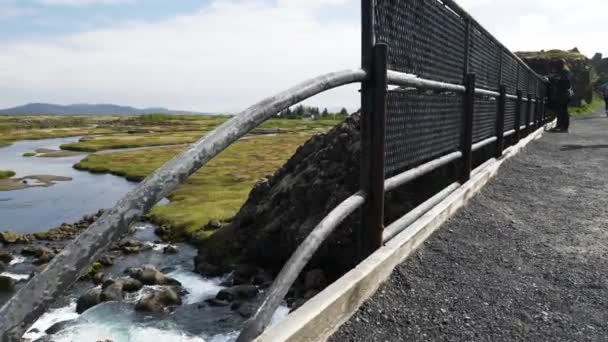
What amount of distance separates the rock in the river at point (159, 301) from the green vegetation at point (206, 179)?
6.83m

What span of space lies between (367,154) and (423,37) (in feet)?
6.49

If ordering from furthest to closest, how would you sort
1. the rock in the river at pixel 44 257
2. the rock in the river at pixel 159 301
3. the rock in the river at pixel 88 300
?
the rock in the river at pixel 44 257 < the rock in the river at pixel 88 300 < the rock in the river at pixel 159 301

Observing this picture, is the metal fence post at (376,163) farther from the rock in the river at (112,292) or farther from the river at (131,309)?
the rock in the river at (112,292)

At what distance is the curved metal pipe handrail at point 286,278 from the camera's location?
2391 millimetres

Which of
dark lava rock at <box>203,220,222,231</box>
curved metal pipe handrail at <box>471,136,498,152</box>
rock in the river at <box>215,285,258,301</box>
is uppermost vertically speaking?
curved metal pipe handrail at <box>471,136,498,152</box>

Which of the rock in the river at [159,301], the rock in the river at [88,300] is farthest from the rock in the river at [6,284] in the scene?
the rock in the river at [159,301]

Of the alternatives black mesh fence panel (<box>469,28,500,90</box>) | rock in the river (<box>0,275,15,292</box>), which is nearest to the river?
rock in the river (<box>0,275,15,292</box>)

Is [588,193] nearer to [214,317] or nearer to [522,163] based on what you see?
[522,163]

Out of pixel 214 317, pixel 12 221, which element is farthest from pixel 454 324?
pixel 12 221

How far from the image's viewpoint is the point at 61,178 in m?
55.7

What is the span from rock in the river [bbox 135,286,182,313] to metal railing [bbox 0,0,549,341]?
13675 millimetres

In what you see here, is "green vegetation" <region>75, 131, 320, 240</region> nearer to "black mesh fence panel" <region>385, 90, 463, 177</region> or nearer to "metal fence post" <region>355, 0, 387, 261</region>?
"black mesh fence panel" <region>385, 90, 463, 177</region>

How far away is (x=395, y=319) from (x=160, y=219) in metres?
28.6

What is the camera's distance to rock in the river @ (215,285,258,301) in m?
17.5
